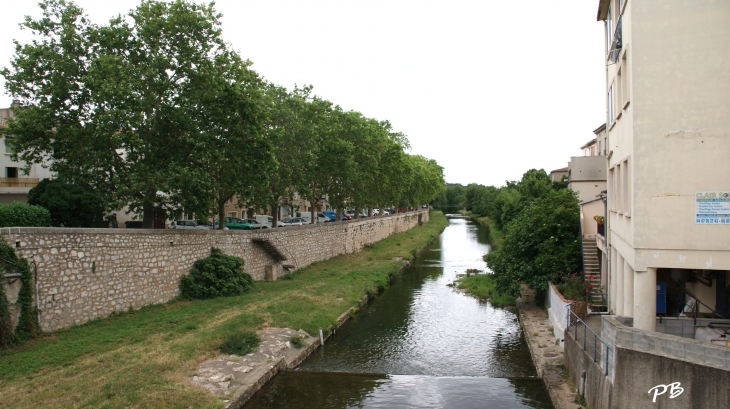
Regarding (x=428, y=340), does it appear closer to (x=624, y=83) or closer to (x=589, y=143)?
(x=624, y=83)

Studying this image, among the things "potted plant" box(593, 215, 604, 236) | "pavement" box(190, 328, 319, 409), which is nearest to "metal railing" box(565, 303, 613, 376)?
"potted plant" box(593, 215, 604, 236)

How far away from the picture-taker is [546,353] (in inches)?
623

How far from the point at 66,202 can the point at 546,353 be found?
69.3 ft

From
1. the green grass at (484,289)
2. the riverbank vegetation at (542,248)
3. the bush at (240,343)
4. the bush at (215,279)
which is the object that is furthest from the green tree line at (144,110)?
the green grass at (484,289)

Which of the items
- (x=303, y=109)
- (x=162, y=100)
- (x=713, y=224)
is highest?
(x=303, y=109)

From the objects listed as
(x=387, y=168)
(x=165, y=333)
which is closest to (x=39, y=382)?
(x=165, y=333)

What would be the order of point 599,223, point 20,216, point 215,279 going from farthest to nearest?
point 215,279, point 599,223, point 20,216

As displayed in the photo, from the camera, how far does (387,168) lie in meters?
47.4

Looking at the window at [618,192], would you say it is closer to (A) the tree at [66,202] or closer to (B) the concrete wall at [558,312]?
(B) the concrete wall at [558,312]

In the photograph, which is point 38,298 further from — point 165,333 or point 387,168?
point 387,168

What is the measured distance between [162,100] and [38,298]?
9.09m

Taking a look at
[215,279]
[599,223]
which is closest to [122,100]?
[215,279]

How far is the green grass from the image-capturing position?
25.3m

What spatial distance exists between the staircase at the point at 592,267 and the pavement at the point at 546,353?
2033mm
